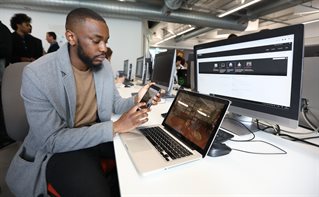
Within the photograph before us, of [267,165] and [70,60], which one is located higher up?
[70,60]

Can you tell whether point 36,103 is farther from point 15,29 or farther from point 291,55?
point 15,29

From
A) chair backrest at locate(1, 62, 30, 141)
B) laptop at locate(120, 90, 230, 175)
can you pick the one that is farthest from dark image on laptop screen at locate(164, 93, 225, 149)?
chair backrest at locate(1, 62, 30, 141)

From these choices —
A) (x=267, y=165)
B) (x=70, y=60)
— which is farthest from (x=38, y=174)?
(x=267, y=165)

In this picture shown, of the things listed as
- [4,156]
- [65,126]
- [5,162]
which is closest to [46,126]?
[65,126]

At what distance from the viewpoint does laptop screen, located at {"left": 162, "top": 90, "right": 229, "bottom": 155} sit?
645 mm

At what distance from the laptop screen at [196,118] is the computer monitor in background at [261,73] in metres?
0.23

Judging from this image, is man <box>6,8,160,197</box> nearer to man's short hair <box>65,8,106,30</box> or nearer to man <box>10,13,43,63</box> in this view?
man's short hair <box>65,8,106,30</box>

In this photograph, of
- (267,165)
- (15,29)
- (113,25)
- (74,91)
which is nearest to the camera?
(267,165)

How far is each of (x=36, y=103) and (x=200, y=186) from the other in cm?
71

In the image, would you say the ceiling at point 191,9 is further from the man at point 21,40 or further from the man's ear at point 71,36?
the man's ear at point 71,36

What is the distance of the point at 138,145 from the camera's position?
71 cm

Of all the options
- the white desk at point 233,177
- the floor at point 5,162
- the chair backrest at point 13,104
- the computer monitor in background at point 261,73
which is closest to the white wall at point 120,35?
the floor at point 5,162

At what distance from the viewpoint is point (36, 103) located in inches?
30.1

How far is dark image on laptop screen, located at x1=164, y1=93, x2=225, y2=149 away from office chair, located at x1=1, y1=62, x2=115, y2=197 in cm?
46
